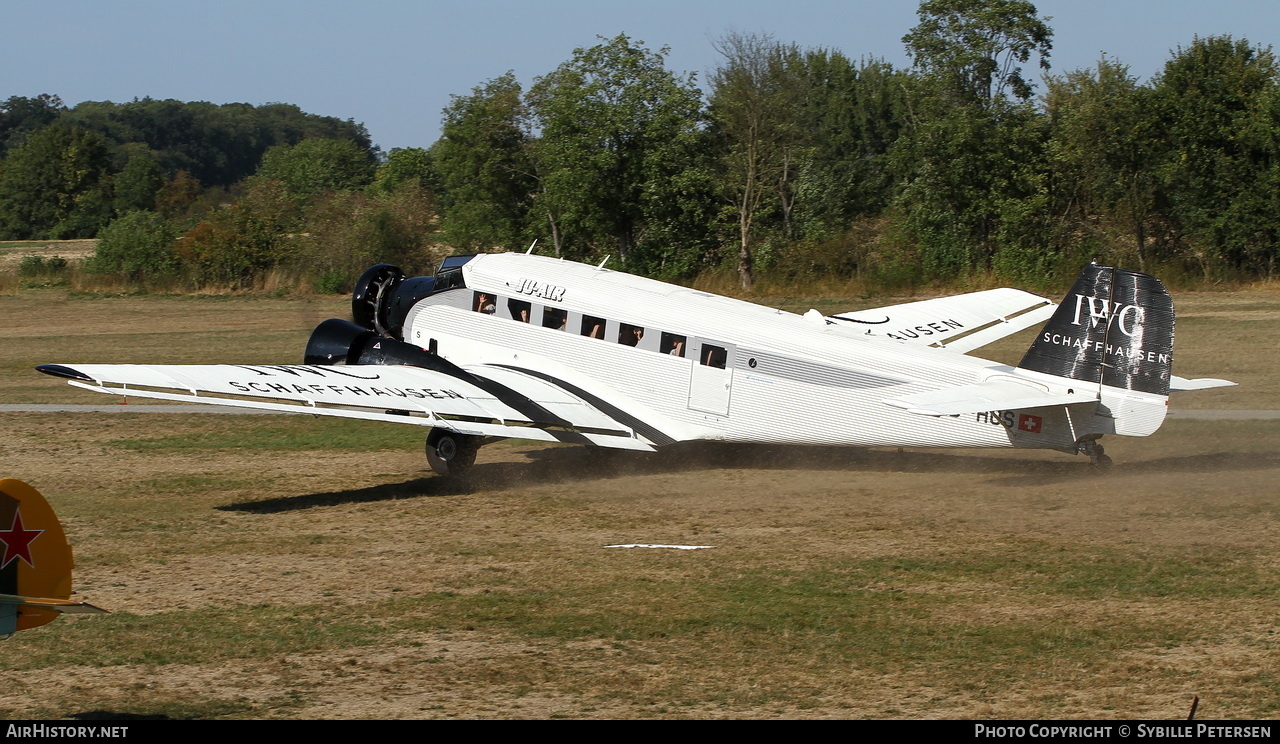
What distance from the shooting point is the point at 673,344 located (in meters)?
17.5

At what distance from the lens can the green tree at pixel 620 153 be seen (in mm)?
46438

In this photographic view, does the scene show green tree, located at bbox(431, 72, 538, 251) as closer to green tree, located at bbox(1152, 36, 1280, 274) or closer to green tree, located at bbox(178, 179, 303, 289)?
green tree, located at bbox(178, 179, 303, 289)

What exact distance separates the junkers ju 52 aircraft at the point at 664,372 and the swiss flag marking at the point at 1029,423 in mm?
13

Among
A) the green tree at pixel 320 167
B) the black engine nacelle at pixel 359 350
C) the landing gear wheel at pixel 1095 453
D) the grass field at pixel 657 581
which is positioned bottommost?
the grass field at pixel 657 581

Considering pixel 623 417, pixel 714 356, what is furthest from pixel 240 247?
pixel 714 356

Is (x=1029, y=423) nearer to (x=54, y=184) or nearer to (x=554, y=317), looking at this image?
(x=554, y=317)

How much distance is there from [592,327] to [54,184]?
84.1 m

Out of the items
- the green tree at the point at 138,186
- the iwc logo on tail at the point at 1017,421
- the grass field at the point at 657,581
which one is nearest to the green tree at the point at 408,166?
the green tree at the point at 138,186

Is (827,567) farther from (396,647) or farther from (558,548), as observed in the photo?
(396,647)

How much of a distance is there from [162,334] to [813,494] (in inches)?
1061

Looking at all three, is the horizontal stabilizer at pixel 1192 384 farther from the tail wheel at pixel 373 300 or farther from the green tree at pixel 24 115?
the green tree at pixel 24 115

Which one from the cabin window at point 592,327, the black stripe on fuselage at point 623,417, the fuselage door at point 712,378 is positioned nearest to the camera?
the fuselage door at point 712,378

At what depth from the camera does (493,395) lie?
17.5 meters

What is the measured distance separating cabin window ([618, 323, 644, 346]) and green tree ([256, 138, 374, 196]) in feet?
262
